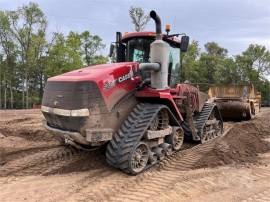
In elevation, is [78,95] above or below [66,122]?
above

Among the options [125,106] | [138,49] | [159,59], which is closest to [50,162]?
[125,106]

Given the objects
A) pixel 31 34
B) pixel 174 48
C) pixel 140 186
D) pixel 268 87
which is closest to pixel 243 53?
pixel 268 87

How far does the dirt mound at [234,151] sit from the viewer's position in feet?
21.3

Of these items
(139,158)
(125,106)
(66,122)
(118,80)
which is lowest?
(139,158)

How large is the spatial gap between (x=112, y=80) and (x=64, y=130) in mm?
1196

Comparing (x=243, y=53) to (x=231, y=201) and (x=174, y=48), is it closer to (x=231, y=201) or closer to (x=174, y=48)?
(x=174, y=48)

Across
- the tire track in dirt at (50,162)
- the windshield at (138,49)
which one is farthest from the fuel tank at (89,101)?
the windshield at (138,49)

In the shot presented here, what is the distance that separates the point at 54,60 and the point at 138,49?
3355 centimetres

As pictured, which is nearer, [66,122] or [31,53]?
[66,122]

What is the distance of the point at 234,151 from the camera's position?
7.24m

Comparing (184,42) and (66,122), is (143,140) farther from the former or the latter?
(184,42)

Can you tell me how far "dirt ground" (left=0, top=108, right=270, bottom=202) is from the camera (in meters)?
4.65

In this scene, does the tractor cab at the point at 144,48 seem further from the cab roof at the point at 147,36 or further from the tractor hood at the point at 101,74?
the tractor hood at the point at 101,74

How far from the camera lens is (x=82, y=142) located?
5.38m
